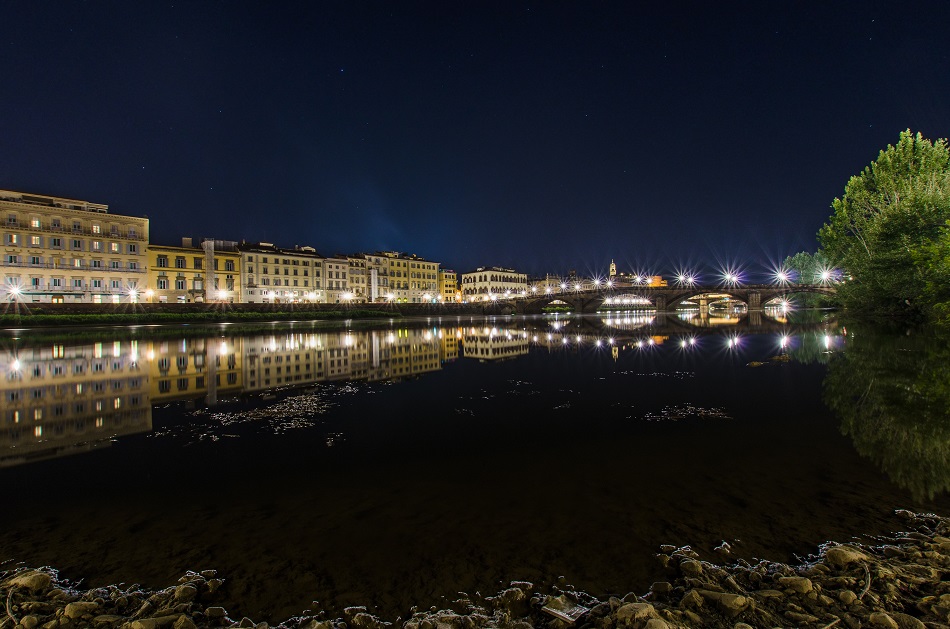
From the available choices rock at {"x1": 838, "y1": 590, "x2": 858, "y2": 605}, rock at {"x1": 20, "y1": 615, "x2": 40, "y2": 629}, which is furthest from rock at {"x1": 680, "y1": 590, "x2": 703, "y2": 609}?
rock at {"x1": 20, "y1": 615, "x2": 40, "y2": 629}

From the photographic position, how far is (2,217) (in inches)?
2650

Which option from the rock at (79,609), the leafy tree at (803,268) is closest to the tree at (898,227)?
the rock at (79,609)

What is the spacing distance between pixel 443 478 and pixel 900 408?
41.7ft

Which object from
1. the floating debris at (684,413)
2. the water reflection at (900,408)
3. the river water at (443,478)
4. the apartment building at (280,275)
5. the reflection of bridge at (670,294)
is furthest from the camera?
the apartment building at (280,275)

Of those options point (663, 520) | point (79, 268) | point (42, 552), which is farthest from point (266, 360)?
point (79, 268)

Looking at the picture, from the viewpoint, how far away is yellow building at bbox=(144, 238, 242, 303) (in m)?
85.2

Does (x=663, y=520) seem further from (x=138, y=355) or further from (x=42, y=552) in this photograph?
(x=138, y=355)

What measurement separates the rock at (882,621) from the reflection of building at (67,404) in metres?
13.2

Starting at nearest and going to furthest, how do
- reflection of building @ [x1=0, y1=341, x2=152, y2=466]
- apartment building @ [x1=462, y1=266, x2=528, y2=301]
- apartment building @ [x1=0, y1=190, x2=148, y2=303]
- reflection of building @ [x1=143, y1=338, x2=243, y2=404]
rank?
reflection of building @ [x1=0, y1=341, x2=152, y2=466], reflection of building @ [x1=143, y1=338, x2=243, y2=404], apartment building @ [x1=0, y1=190, x2=148, y2=303], apartment building @ [x1=462, y1=266, x2=528, y2=301]

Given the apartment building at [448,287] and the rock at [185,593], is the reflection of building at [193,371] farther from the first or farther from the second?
the apartment building at [448,287]

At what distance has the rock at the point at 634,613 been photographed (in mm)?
3920

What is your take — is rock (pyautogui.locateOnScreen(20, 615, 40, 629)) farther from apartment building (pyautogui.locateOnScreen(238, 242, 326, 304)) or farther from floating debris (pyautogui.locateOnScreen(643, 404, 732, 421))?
apartment building (pyautogui.locateOnScreen(238, 242, 326, 304))

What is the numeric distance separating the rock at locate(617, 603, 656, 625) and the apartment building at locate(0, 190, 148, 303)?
9256cm

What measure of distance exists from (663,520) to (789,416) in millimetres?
8121
